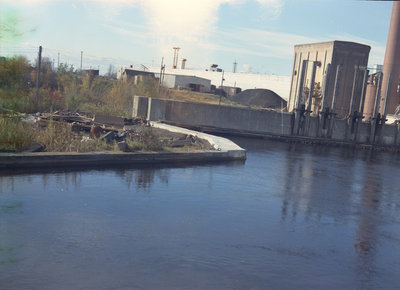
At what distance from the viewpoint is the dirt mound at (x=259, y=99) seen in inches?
2190

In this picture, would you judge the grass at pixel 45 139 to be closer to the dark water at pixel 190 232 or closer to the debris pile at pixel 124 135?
the debris pile at pixel 124 135

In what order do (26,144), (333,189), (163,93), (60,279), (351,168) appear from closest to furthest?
1. (60,279)
2. (26,144)
3. (333,189)
4. (351,168)
5. (163,93)

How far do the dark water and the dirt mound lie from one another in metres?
40.7

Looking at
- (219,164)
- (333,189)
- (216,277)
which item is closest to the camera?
(216,277)

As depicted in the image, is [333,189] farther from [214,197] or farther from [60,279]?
[60,279]

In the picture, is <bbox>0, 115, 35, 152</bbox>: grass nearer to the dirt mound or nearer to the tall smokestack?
the tall smokestack

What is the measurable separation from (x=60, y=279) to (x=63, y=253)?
0.92 m

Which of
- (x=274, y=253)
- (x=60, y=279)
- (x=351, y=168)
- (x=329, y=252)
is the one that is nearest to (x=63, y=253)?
(x=60, y=279)

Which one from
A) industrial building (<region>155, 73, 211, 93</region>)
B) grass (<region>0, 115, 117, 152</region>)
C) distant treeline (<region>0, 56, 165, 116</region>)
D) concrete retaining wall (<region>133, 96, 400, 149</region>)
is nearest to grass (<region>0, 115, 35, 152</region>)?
grass (<region>0, 115, 117, 152</region>)

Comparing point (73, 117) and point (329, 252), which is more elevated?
point (73, 117)

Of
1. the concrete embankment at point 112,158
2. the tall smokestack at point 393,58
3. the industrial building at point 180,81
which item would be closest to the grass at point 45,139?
the concrete embankment at point 112,158

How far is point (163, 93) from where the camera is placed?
4069 centimetres

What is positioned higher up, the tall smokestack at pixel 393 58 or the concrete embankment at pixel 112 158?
the tall smokestack at pixel 393 58

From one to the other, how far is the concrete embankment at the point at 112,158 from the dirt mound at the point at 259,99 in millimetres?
36530
